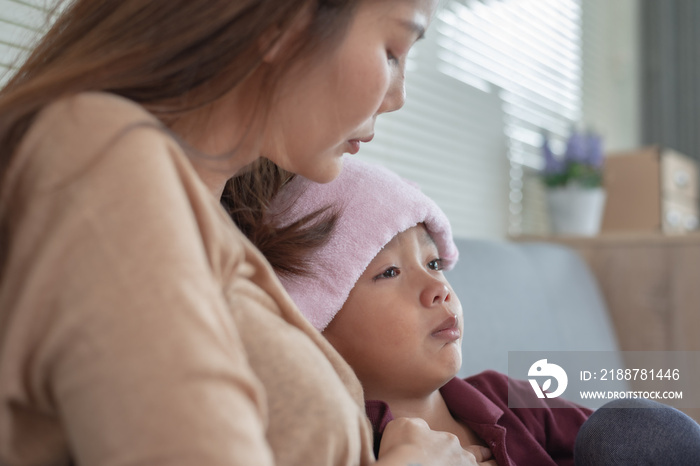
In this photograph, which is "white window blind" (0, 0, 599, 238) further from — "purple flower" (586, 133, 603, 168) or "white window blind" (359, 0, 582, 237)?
"purple flower" (586, 133, 603, 168)

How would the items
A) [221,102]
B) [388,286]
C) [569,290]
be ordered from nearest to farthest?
[221,102] < [388,286] < [569,290]

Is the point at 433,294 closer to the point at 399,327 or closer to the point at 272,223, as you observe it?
the point at 399,327

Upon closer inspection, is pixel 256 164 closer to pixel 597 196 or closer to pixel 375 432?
pixel 375 432

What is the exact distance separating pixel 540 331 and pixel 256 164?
4.09 feet

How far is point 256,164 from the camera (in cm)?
89

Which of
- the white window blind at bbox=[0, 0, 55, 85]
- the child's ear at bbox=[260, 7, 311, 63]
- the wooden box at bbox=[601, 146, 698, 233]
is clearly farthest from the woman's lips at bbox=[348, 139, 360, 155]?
the wooden box at bbox=[601, 146, 698, 233]

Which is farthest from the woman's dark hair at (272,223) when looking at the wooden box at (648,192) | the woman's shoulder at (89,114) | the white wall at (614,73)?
the white wall at (614,73)

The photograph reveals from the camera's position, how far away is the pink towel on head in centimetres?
95

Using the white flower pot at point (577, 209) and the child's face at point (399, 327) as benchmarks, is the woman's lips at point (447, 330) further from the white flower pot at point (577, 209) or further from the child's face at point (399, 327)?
the white flower pot at point (577, 209)

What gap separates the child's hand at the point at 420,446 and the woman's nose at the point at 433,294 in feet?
0.63

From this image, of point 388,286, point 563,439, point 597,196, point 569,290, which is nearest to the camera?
point 388,286

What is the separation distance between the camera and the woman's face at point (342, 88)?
68 cm

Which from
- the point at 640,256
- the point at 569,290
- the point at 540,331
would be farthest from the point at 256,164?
the point at 640,256

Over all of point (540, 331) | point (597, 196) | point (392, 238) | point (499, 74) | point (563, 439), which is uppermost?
point (392, 238)
